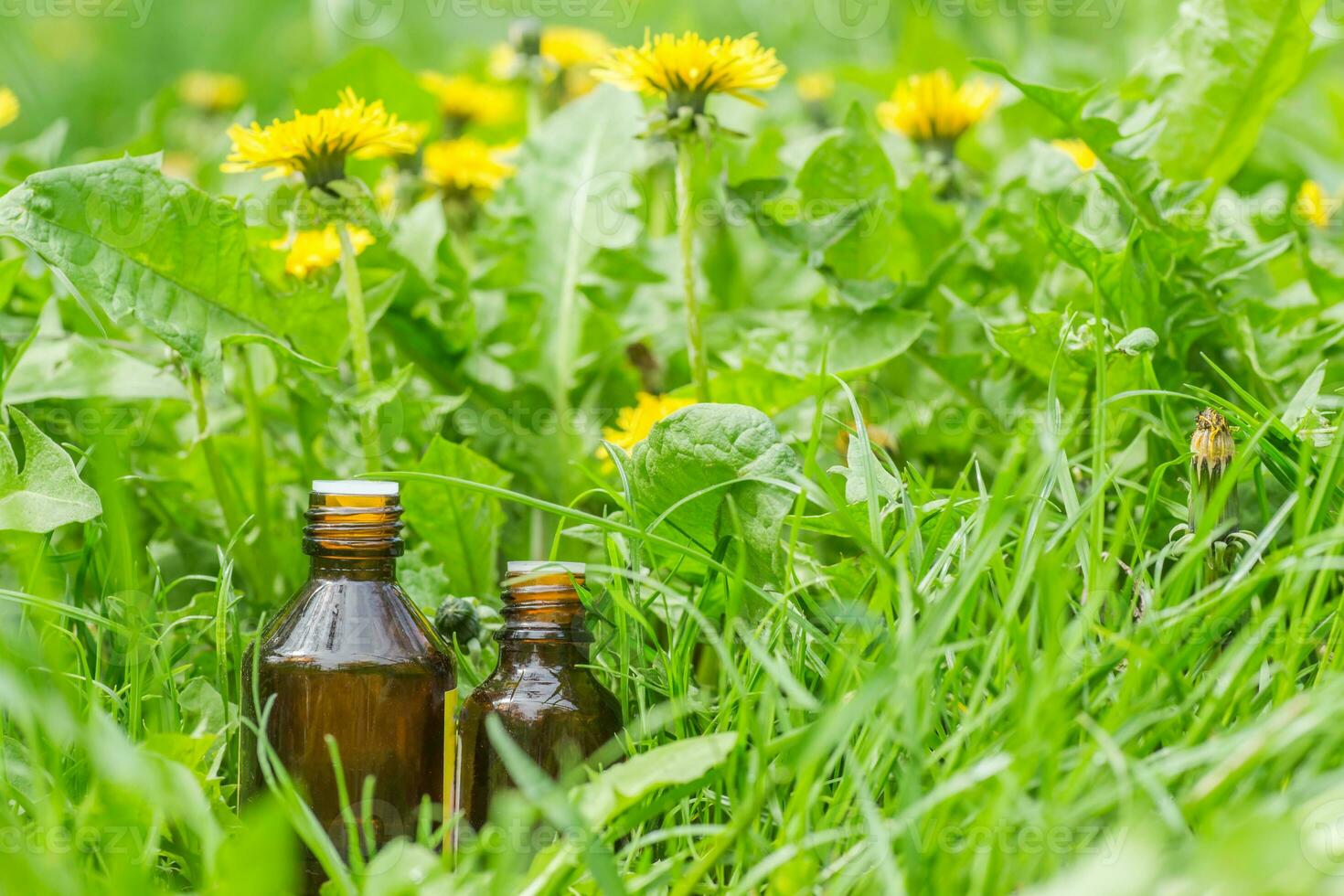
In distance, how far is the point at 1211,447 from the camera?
4.02ft

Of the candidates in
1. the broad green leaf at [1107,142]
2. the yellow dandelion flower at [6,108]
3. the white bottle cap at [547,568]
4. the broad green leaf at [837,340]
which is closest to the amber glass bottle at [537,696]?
the white bottle cap at [547,568]

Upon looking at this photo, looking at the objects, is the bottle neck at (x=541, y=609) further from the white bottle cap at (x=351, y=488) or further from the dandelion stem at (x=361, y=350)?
the dandelion stem at (x=361, y=350)

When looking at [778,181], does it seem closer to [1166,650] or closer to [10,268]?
[1166,650]

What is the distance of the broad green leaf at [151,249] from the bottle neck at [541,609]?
56 cm

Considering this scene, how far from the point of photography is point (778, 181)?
1.79m

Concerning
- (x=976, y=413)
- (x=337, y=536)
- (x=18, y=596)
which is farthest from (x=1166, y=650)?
(x=18, y=596)

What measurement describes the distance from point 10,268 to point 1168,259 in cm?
166

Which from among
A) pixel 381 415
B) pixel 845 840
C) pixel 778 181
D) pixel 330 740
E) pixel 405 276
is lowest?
pixel 845 840

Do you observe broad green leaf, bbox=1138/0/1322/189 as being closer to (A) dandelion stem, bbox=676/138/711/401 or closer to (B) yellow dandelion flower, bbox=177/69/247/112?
(A) dandelion stem, bbox=676/138/711/401

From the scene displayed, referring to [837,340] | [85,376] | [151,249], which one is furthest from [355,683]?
[837,340]

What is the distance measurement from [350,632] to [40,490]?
0.46 m

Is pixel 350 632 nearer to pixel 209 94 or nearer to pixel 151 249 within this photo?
pixel 151 249

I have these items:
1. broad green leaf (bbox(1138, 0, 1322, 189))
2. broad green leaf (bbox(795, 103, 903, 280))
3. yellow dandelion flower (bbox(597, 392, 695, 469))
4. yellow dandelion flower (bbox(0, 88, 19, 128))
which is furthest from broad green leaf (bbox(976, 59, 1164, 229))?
yellow dandelion flower (bbox(0, 88, 19, 128))

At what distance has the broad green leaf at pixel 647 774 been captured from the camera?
103 centimetres
